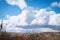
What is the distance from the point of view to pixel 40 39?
2525 centimetres

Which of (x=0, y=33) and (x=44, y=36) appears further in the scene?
(x=44, y=36)

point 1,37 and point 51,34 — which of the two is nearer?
point 1,37

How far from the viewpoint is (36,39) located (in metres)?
24.9

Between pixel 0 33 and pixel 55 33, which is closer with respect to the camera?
pixel 0 33

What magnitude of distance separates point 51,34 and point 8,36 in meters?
5.58

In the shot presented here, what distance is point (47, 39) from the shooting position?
82.3ft

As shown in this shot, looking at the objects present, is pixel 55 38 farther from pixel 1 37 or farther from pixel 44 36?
pixel 1 37

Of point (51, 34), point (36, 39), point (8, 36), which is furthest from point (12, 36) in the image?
point (51, 34)

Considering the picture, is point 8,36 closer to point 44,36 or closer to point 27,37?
point 27,37

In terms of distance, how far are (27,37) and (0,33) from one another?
3.34 metres

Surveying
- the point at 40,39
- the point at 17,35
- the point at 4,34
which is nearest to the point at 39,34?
the point at 40,39

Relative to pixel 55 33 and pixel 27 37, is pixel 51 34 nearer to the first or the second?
pixel 55 33

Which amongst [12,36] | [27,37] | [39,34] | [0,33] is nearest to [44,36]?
[39,34]

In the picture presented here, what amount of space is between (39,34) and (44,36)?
0.72 metres
